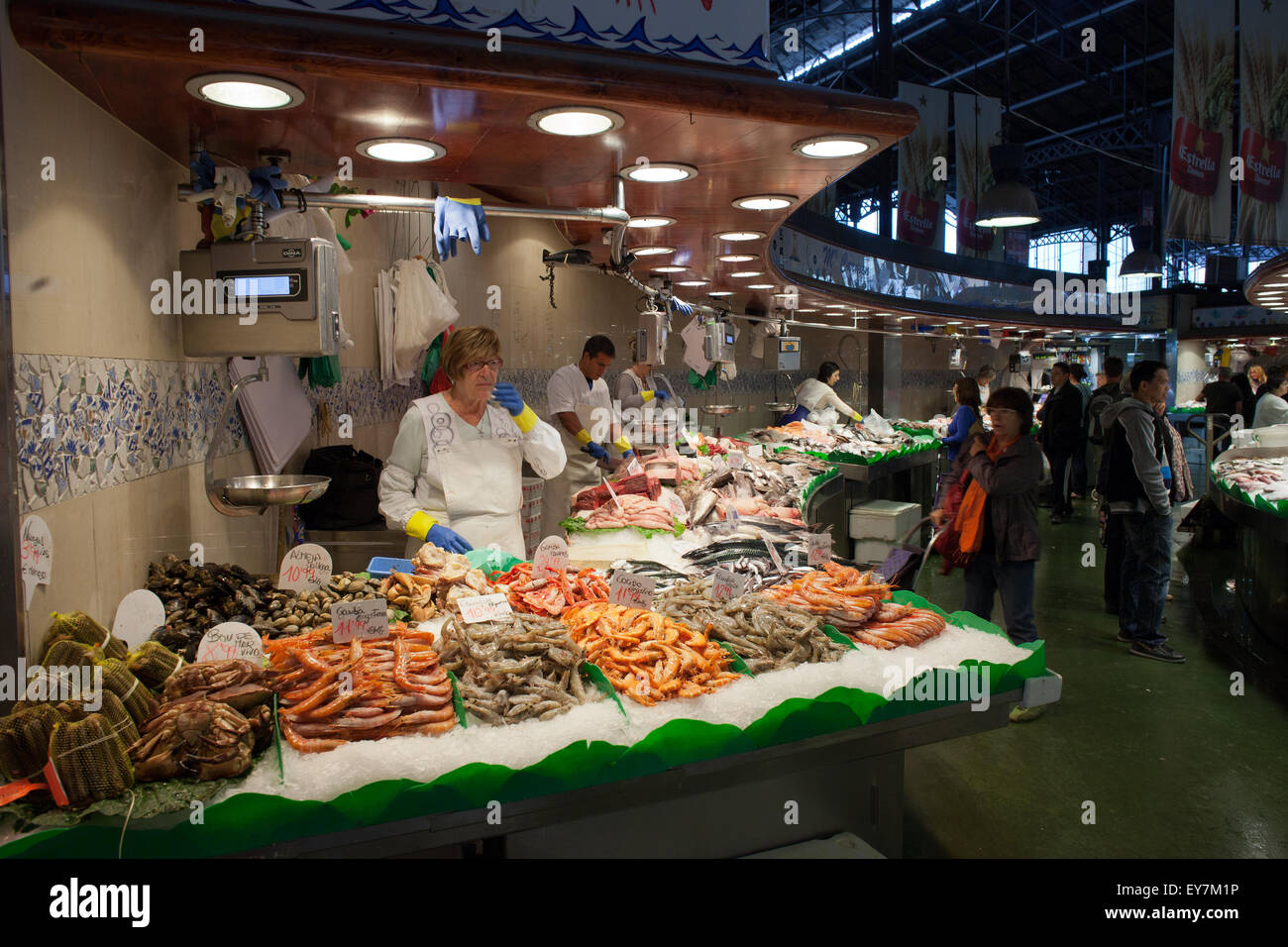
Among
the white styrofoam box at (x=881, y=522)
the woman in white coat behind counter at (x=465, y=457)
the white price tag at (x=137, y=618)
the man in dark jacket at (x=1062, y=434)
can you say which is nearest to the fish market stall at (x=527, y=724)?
the white price tag at (x=137, y=618)

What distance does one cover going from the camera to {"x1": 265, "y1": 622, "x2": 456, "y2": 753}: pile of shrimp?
207cm

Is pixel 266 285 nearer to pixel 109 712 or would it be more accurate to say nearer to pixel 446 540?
pixel 446 540

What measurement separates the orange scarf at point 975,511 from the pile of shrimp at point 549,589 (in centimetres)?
271

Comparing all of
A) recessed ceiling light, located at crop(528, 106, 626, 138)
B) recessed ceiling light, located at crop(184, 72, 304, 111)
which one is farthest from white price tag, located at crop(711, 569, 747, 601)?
recessed ceiling light, located at crop(184, 72, 304, 111)

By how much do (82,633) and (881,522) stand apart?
7.68m

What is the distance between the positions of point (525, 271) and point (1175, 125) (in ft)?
21.2

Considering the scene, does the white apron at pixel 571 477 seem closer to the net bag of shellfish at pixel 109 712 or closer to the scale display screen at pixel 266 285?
the scale display screen at pixel 266 285

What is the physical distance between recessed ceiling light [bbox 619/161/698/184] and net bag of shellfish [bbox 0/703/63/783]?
3119 millimetres

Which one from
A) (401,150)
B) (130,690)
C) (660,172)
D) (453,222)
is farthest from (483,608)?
(660,172)

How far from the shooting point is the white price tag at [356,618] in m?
2.50

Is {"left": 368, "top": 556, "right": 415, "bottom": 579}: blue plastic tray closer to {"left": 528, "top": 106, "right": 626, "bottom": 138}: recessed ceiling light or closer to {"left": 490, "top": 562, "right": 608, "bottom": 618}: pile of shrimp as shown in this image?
{"left": 490, "top": 562, "right": 608, "bottom": 618}: pile of shrimp

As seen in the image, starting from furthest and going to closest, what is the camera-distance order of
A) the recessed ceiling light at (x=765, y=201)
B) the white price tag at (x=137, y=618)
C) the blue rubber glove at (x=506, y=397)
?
the recessed ceiling light at (x=765, y=201) → the blue rubber glove at (x=506, y=397) → the white price tag at (x=137, y=618)

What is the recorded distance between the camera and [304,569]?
299 centimetres
